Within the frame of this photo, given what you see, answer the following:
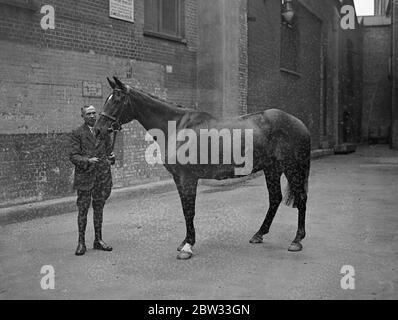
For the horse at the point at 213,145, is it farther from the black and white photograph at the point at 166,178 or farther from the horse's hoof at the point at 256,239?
the horse's hoof at the point at 256,239

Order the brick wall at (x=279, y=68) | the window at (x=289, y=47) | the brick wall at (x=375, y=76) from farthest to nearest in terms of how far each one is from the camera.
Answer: the brick wall at (x=375, y=76) → the window at (x=289, y=47) → the brick wall at (x=279, y=68)

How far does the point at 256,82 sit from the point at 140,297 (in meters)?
11.9

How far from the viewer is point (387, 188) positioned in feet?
37.5

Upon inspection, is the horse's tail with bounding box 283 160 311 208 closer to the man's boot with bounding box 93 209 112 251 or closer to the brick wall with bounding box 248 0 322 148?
the man's boot with bounding box 93 209 112 251

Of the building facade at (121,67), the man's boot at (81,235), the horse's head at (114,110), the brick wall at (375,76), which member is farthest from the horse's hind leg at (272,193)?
the brick wall at (375,76)

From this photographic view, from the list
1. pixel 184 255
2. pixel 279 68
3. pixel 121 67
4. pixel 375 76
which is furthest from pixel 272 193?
pixel 375 76

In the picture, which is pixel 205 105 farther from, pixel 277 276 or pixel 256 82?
pixel 277 276

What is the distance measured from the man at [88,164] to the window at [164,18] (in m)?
5.70

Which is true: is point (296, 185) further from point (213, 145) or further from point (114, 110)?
point (114, 110)

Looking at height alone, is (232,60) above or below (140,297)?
above

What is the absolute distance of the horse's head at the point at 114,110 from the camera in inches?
211

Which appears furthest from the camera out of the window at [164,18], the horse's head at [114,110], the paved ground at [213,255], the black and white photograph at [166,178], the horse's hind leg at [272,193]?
the window at [164,18]

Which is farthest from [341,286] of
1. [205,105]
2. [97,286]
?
[205,105]

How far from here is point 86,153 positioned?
228 inches
